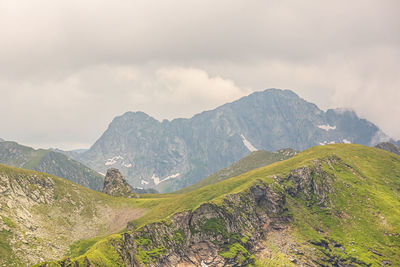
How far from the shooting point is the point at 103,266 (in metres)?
200

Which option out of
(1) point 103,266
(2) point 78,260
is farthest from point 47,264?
(1) point 103,266

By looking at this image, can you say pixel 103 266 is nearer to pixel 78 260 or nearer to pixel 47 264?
pixel 78 260

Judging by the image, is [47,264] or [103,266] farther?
[103,266]

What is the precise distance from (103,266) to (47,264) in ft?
110

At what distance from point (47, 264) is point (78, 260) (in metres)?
17.7

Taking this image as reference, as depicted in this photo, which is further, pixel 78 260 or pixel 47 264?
pixel 78 260

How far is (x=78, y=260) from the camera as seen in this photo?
190 m

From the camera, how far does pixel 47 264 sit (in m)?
176

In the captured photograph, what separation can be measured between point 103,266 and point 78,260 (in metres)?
16.4
